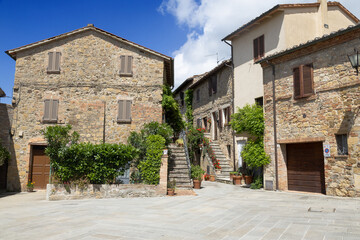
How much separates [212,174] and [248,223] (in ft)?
37.6

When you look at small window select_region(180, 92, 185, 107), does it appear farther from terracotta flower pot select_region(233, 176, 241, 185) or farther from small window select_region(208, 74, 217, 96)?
terracotta flower pot select_region(233, 176, 241, 185)

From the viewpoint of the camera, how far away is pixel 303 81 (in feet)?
36.6

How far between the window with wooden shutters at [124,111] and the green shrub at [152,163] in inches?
125

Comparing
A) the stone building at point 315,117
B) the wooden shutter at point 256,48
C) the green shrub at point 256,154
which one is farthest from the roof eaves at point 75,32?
the green shrub at point 256,154

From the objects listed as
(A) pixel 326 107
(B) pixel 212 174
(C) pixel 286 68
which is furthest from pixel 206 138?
(A) pixel 326 107

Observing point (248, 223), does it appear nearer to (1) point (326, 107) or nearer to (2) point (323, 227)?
(2) point (323, 227)

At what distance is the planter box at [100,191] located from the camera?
1041 cm

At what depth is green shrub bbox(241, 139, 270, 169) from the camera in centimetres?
1246

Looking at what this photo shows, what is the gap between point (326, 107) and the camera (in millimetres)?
10391

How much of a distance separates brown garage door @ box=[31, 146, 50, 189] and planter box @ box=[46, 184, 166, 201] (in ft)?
13.4

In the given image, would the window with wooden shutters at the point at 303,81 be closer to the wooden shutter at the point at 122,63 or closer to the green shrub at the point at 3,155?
the wooden shutter at the point at 122,63

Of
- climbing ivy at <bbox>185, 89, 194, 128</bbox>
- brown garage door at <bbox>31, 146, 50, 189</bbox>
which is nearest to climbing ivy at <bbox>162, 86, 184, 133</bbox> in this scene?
brown garage door at <bbox>31, 146, 50, 189</bbox>

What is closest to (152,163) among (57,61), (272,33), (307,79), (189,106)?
(307,79)

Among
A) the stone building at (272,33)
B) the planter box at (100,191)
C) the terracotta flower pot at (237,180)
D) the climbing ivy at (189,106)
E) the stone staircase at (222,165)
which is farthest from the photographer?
the climbing ivy at (189,106)
